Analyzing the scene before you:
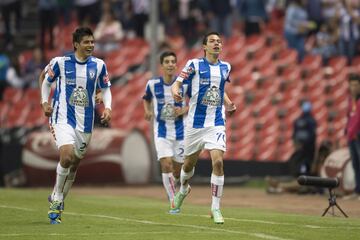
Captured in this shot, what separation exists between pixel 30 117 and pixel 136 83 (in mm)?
3146

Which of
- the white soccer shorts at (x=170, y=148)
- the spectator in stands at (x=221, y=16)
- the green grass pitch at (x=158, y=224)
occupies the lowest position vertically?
the green grass pitch at (x=158, y=224)

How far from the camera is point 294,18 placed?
105ft

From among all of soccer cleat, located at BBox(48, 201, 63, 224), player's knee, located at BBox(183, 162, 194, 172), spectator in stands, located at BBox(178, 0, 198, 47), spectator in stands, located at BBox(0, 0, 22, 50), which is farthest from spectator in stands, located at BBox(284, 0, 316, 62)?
soccer cleat, located at BBox(48, 201, 63, 224)

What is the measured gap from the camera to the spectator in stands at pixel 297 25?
105 ft

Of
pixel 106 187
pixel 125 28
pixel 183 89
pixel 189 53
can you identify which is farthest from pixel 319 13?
pixel 183 89

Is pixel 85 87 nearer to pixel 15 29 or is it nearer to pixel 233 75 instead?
pixel 233 75

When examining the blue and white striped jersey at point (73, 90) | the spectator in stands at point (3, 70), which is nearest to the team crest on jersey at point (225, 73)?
the blue and white striped jersey at point (73, 90)

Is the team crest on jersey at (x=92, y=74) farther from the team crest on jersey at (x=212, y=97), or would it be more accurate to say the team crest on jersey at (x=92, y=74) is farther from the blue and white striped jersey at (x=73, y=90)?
the team crest on jersey at (x=212, y=97)

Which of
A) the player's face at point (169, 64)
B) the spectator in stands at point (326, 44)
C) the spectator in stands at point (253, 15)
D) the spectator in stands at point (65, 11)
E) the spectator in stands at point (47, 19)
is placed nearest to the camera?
the player's face at point (169, 64)

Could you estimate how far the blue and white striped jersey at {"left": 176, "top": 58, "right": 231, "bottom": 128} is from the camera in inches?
637

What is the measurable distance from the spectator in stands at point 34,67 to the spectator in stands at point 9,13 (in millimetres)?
1553

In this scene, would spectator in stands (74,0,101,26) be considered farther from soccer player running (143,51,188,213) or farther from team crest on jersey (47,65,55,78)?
team crest on jersey (47,65,55,78)

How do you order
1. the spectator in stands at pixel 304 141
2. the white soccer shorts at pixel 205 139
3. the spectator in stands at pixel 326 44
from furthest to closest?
the spectator in stands at pixel 326 44
the spectator in stands at pixel 304 141
the white soccer shorts at pixel 205 139

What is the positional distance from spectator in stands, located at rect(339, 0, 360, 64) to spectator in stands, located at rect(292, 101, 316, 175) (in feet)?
16.8
